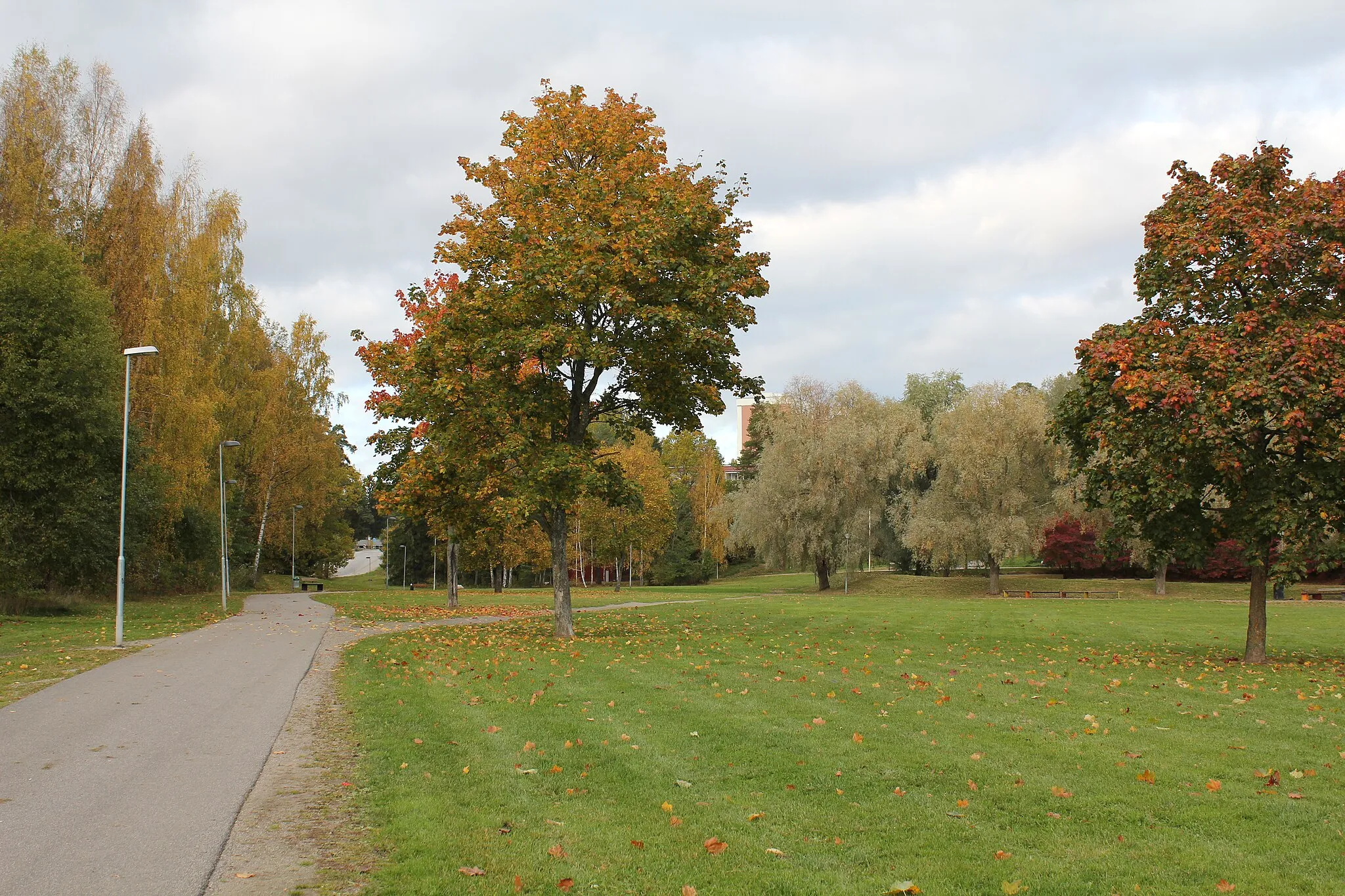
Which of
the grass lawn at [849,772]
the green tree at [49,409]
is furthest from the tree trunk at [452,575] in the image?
the grass lawn at [849,772]

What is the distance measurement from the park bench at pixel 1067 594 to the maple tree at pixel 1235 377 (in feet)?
92.5

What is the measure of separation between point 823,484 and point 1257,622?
3240 cm

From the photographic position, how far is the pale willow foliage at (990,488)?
45188mm

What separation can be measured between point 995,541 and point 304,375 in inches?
1585

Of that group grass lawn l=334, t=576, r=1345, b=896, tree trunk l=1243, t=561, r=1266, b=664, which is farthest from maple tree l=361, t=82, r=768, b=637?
tree trunk l=1243, t=561, r=1266, b=664

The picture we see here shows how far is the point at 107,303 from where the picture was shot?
3058 cm

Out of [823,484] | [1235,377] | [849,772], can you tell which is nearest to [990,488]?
[823,484]

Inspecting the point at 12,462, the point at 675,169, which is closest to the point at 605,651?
the point at 675,169

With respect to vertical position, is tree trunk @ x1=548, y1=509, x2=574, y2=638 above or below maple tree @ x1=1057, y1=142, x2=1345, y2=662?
below

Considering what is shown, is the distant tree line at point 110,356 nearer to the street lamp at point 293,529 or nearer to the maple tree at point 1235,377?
the street lamp at point 293,529

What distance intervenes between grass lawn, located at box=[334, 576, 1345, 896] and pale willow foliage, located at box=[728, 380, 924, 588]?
105 feet

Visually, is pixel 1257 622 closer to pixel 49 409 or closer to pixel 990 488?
pixel 990 488

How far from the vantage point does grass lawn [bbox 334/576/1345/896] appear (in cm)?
543

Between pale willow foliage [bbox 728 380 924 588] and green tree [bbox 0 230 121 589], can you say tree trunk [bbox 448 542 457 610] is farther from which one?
pale willow foliage [bbox 728 380 924 588]
